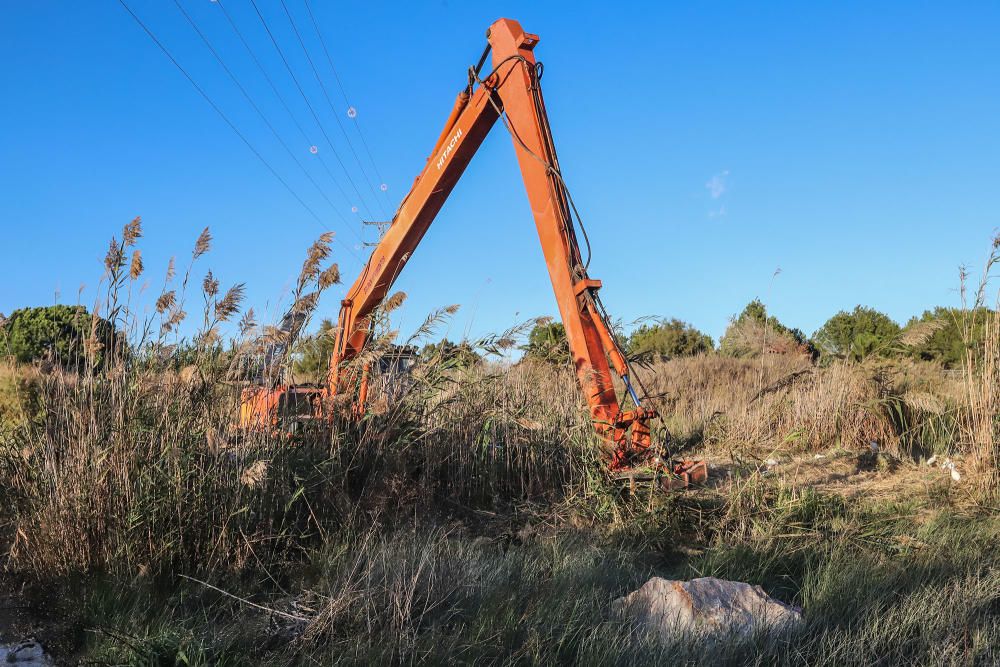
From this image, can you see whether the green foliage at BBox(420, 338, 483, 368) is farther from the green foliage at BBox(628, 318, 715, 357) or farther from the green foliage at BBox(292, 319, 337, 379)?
the green foliage at BBox(628, 318, 715, 357)

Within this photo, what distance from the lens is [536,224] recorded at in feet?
23.1

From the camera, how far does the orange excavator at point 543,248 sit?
15.7 ft

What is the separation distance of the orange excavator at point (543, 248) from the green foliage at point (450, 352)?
0.47 meters

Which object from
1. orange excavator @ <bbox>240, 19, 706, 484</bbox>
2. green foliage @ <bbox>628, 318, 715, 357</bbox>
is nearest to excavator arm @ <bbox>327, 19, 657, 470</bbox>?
orange excavator @ <bbox>240, 19, 706, 484</bbox>

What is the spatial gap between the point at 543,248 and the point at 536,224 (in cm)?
28

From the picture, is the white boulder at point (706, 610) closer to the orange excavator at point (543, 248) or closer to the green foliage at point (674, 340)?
the orange excavator at point (543, 248)

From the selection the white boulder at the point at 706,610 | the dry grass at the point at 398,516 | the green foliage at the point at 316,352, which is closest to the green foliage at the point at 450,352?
the dry grass at the point at 398,516

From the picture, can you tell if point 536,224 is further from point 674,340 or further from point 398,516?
point 674,340

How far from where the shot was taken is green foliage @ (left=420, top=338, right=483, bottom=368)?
5141 mm

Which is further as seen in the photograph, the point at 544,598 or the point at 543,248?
the point at 543,248

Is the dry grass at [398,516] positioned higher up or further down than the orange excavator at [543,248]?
further down

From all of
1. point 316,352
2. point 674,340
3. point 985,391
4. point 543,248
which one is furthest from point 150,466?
point 674,340

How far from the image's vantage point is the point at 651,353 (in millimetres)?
6383

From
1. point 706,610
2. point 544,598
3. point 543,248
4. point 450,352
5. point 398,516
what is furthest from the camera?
point 543,248
